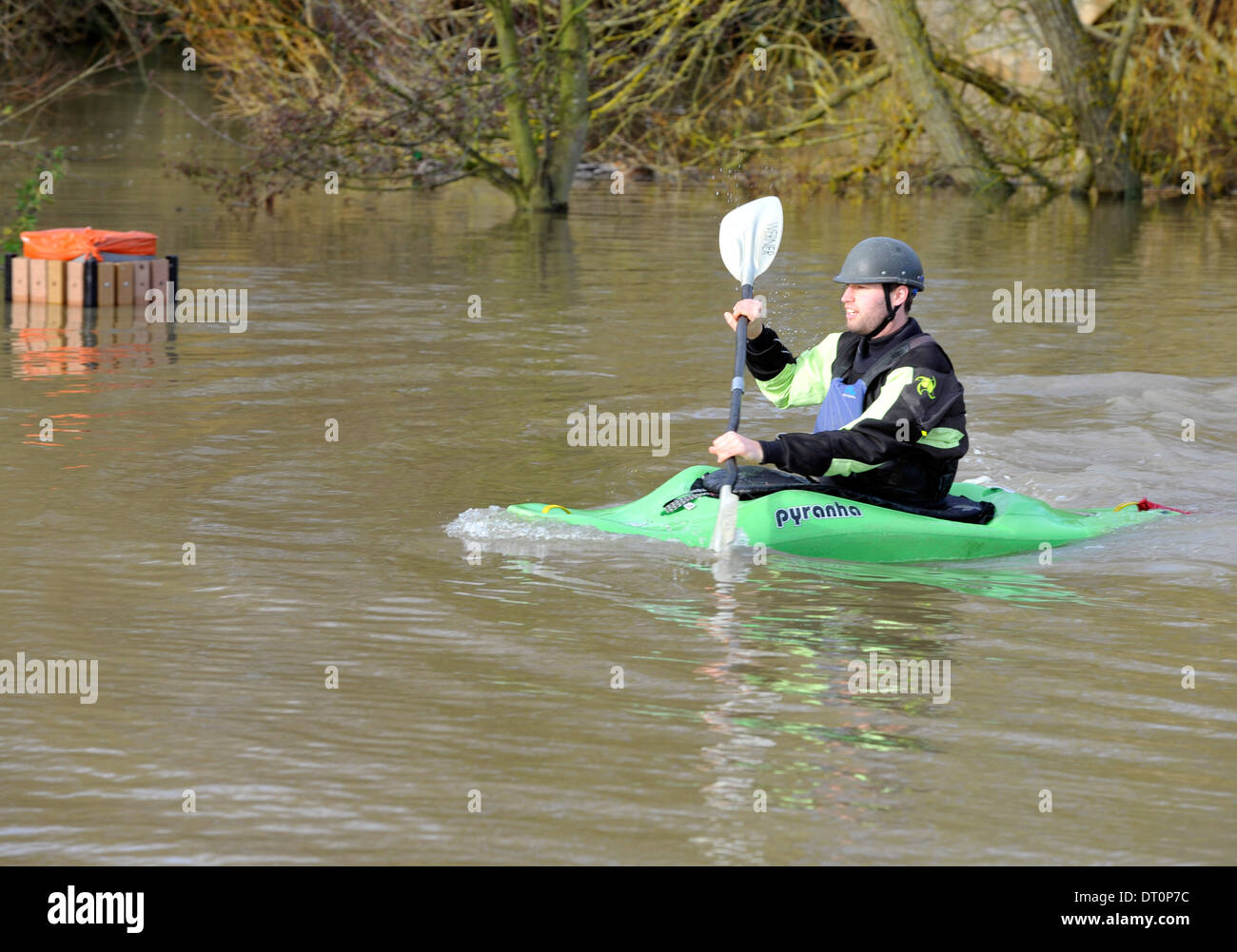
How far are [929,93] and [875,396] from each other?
54.9 feet

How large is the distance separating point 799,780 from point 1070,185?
21350mm

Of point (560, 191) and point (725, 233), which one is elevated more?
point (560, 191)

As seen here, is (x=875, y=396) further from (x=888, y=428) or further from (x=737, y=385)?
(x=737, y=385)

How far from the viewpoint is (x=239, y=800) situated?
148 inches

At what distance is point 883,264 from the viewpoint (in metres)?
5.83

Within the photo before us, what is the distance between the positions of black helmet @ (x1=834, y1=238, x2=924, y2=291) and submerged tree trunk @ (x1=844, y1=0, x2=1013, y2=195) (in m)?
16.2

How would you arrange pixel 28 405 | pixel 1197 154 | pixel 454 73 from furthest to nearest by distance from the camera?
pixel 1197 154, pixel 454 73, pixel 28 405

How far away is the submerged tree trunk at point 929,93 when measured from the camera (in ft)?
70.1

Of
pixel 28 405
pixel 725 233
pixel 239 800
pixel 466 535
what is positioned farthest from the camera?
pixel 28 405

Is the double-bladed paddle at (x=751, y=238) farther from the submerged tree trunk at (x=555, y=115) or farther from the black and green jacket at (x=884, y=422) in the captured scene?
the submerged tree trunk at (x=555, y=115)

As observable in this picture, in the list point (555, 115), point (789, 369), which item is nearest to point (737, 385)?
point (789, 369)
